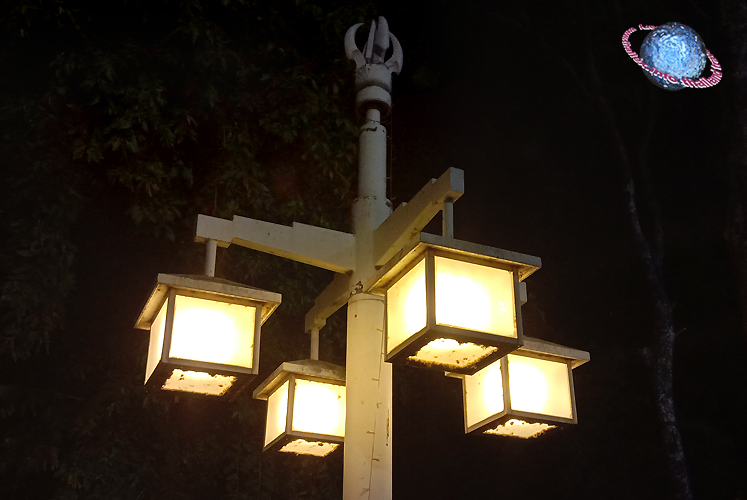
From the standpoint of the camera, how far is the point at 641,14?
Answer: 13.6 meters

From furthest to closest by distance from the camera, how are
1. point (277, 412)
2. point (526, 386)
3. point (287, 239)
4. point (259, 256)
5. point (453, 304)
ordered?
point (259, 256) → point (277, 412) → point (526, 386) → point (287, 239) → point (453, 304)

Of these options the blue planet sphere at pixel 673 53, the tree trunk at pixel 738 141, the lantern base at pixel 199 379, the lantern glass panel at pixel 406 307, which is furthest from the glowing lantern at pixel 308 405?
the blue planet sphere at pixel 673 53

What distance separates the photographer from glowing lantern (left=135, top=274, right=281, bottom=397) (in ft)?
10.6

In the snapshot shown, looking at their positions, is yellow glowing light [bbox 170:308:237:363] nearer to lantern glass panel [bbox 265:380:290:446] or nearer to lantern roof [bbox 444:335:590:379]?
lantern glass panel [bbox 265:380:290:446]

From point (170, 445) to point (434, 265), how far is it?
3.66 metres

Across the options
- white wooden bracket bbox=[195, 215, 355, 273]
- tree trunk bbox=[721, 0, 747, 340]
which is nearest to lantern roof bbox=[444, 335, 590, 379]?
white wooden bracket bbox=[195, 215, 355, 273]

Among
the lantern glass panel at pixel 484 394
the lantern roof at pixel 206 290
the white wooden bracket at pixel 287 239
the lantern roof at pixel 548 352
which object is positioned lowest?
the lantern glass panel at pixel 484 394

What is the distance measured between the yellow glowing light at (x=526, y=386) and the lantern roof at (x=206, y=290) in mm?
1166

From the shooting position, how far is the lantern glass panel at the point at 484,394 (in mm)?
3732

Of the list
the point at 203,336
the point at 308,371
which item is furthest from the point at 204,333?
the point at 308,371

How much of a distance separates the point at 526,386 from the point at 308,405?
3.45ft

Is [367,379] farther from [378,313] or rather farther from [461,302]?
[461,302]

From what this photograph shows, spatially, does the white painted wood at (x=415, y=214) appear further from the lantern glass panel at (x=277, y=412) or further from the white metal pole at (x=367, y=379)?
the lantern glass panel at (x=277, y=412)

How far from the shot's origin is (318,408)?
3908mm
